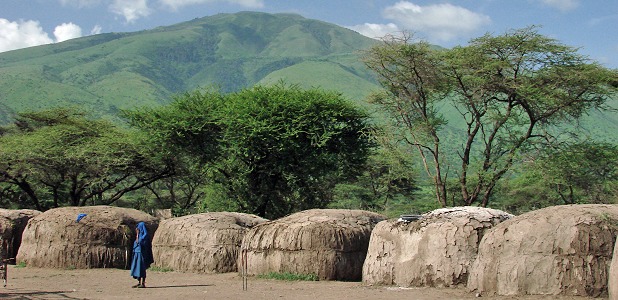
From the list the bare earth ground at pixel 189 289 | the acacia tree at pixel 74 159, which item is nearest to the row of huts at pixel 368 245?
the bare earth ground at pixel 189 289

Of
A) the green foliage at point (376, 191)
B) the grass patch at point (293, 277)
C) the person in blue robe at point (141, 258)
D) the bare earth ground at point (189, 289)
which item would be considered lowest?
the bare earth ground at point (189, 289)

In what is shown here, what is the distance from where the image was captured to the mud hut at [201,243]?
17.5 meters

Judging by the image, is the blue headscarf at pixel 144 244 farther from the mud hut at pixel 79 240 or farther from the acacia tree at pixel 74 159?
the acacia tree at pixel 74 159

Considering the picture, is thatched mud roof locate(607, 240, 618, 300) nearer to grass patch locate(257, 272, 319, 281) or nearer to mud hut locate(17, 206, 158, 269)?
grass patch locate(257, 272, 319, 281)

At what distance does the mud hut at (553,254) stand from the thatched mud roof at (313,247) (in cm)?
403

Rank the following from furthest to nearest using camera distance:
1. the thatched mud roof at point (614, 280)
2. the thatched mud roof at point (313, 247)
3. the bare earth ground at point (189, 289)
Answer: the thatched mud roof at point (313, 247), the bare earth ground at point (189, 289), the thatched mud roof at point (614, 280)

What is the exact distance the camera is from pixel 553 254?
1112cm

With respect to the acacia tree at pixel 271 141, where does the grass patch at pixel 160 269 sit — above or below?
below

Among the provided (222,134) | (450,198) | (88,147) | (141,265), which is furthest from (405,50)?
(141,265)

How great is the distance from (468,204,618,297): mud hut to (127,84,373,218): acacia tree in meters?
17.1

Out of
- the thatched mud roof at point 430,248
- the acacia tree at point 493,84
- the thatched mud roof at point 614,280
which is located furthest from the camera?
the acacia tree at point 493,84

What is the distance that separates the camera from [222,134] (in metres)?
30.7

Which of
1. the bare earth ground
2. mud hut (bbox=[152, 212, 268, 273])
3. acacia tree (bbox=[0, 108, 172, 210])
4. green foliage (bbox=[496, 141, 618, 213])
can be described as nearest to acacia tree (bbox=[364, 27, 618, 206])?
green foliage (bbox=[496, 141, 618, 213])

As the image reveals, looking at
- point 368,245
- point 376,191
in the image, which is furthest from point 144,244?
point 376,191
